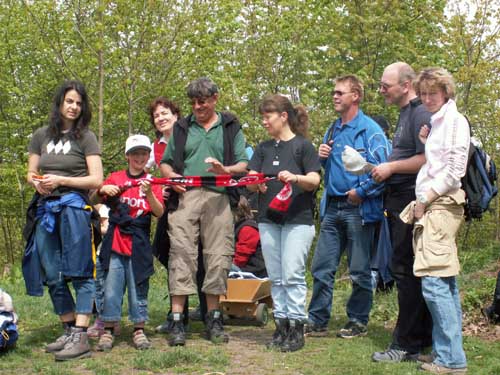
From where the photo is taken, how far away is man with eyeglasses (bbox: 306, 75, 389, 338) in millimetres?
6191

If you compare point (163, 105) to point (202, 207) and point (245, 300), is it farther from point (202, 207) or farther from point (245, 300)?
point (245, 300)

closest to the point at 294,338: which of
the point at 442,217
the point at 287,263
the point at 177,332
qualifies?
the point at 287,263

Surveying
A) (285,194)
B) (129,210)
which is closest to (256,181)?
(285,194)

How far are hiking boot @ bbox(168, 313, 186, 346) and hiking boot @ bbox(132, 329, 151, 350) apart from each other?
0.20 m

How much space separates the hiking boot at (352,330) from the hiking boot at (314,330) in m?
0.18

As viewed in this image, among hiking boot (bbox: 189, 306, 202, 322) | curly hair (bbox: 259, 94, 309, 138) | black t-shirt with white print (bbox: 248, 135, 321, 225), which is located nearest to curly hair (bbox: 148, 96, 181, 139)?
curly hair (bbox: 259, 94, 309, 138)

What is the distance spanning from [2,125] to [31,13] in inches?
291

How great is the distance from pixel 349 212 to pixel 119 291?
85.4 inches

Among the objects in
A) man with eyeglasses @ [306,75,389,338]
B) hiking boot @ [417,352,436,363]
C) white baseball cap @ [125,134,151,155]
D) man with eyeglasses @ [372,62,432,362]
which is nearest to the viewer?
hiking boot @ [417,352,436,363]

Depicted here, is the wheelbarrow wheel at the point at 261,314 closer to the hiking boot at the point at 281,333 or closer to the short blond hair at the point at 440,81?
the hiking boot at the point at 281,333

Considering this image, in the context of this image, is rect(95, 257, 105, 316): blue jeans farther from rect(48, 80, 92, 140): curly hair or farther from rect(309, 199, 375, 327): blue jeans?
rect(309, 199, 375, 327): blue jeans

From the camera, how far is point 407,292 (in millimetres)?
5359

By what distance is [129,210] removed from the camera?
6055 mm

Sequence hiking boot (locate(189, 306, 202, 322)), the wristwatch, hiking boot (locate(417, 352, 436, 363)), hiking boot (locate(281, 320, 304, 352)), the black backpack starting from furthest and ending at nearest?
hiking boot (locate(189, 306, 202, 322)), hiking boot (locate(281, 320, 304, 352)), hiking boot (locate(417, 352, 436, 363)), the black backpack, the wristwatch
